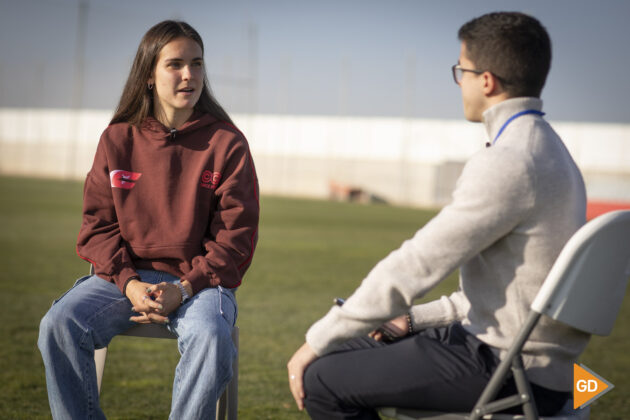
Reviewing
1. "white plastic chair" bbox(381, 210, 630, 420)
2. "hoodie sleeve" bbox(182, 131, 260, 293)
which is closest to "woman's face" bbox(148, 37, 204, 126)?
"hoodie sleeve" bbox(182, 131, 260, 293)

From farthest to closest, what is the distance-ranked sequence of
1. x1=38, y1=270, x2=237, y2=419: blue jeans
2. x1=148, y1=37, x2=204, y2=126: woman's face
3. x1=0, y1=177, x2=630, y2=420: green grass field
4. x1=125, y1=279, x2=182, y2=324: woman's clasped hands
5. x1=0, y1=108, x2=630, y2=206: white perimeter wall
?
x1=0, y1=108, x2=630, y2=206: white perimeter wall → x1=0, y1=177, x2=630, y2=420: green grass field → x1=148, y1=37, x2=204, y2=126: woman's face → x1=125, y1=279, x2=182, y2=324: woman's clasped hands → x1=38, y1=270, x2=237, y2=419: blue jeans

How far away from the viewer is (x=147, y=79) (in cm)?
258

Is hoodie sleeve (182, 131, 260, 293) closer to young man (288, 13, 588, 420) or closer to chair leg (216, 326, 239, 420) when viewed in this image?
chair leg (216, 326, 239, 420)

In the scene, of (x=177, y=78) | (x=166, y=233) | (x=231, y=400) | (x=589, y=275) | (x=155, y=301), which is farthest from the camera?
(x=177, y=78)

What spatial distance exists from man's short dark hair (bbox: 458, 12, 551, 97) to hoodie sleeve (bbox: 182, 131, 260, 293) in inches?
40.5

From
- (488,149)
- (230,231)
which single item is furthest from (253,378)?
(488,149)

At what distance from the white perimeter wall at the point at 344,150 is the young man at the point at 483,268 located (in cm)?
2815

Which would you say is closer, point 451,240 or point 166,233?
point 451,240

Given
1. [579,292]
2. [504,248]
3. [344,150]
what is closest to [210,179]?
[504,248]

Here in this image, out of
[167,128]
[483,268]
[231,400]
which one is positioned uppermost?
[167,128]

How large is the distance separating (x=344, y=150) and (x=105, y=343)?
34171mm

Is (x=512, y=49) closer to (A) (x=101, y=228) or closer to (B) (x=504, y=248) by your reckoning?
(B) (x=504, y=248)

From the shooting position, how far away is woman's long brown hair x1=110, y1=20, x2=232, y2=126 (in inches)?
99.8

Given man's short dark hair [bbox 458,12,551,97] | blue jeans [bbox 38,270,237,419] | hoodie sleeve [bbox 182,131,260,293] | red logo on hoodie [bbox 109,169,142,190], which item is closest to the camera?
man's short dark hair [bbox 458,12,551,97]
